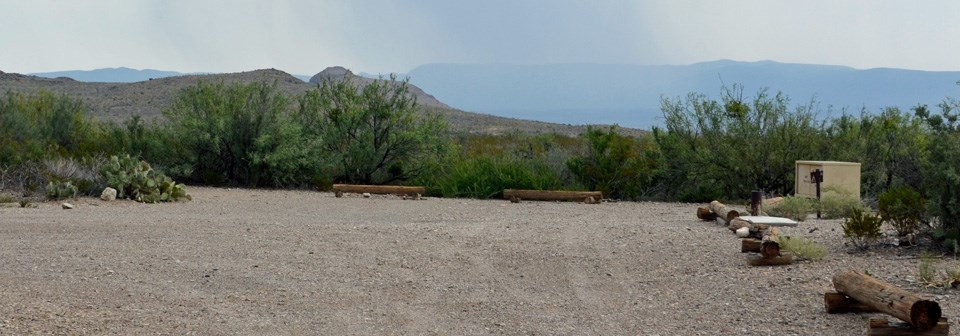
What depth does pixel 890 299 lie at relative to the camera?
7344 mm

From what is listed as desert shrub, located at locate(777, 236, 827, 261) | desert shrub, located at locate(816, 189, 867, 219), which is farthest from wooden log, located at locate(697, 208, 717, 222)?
desert shrub, located at locate(777, 236, 827, 261)

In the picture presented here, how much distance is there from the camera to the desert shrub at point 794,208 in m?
15.0

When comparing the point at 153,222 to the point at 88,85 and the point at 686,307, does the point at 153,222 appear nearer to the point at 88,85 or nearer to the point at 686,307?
the point at 686,307

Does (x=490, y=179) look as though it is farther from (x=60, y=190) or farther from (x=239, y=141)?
(x=60, y=190)

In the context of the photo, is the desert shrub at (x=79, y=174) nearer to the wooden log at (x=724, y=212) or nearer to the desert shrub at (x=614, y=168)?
the desert shrub at (x=614, y=168)

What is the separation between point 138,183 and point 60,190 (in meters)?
1.17

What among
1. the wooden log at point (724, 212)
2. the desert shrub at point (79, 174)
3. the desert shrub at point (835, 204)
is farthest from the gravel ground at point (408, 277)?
the desert shrub at point (79, 174)

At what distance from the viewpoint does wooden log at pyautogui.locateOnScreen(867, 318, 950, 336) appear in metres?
6.98

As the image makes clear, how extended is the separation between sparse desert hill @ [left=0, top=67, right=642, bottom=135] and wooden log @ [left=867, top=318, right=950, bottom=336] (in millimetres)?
50113

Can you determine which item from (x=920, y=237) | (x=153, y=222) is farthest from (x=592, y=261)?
(x=153, y=222)

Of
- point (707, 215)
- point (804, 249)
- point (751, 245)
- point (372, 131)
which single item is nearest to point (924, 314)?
point (804, 249)

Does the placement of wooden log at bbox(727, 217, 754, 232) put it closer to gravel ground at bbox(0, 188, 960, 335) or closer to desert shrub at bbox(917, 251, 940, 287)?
gravel ground at bbox(0, 188, 960, 335)

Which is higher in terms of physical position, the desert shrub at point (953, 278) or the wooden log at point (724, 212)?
the wooden log at point (724, 212)

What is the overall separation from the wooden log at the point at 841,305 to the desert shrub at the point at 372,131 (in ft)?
47.2
